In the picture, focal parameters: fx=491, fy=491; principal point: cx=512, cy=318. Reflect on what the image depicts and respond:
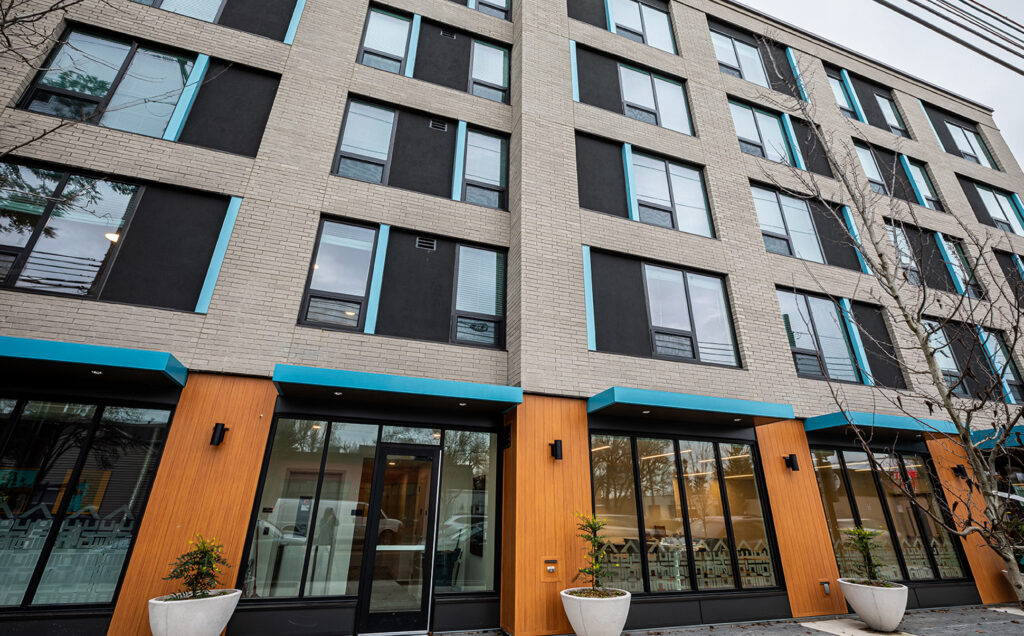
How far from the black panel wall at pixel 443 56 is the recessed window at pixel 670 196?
4310 millimetres

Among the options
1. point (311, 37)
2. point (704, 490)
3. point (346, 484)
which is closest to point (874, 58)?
point (704, 490)

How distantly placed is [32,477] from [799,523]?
37.5ft

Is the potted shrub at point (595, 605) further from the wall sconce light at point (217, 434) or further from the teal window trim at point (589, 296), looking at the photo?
the wall sconce light at point (217, 434)

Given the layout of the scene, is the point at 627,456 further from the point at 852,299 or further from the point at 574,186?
the point at 852,299

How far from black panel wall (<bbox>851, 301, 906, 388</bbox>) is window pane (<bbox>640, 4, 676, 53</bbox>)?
8.09m

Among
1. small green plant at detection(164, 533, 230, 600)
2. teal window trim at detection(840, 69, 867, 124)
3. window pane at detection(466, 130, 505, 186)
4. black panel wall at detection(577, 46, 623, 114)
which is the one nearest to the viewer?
small green plant at detection(164, 533, 230, 600)

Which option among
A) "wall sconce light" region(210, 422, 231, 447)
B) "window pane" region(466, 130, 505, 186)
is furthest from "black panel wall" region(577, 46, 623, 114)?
"wall sconce light" region(210, 422, 231, 447)

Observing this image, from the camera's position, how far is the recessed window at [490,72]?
35.5 ft

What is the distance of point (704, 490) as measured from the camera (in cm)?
858

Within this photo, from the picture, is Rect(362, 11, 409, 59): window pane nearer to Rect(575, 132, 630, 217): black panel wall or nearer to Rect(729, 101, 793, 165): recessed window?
Rect(575, 132, 630, 217): black panel wall

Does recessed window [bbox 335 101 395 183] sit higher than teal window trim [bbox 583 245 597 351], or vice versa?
recessed window [bbox 335 101 395 183]

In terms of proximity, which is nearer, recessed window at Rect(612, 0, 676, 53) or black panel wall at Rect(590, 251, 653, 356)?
black panel wall at Rect(590, 251, 653, 356)

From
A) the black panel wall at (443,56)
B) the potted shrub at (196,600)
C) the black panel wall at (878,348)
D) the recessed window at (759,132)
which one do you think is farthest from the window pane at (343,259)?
the black panel wall at (878,348)

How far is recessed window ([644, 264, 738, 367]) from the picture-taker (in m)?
9.40
